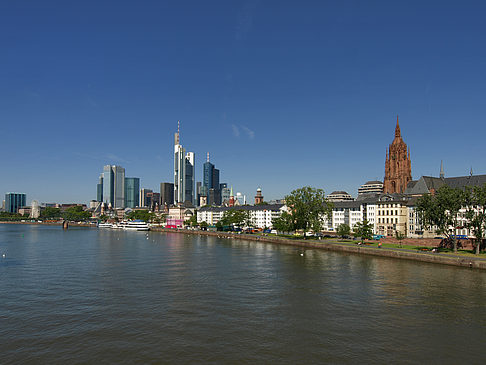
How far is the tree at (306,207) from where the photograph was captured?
14850 centimetres

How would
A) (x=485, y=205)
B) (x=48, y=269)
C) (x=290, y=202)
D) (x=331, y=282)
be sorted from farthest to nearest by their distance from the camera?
(x=290, y=202) → (x=485, y=205) → (x=48, y=269) → (x=331, y=282)

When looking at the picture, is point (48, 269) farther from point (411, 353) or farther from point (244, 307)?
point (411, 353)

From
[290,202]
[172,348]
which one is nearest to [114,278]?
[172,348]

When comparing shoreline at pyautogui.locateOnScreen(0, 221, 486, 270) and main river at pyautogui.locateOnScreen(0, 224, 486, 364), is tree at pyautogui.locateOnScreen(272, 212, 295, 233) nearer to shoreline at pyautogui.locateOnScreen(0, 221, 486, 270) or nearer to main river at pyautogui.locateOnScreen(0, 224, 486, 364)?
shoreline at pyautogui.locateOnScreen(0, 221, 486, 270)

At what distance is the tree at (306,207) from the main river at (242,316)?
7597 cm

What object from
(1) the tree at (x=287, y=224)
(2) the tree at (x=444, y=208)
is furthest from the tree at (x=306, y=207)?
(2) the tree at (x=444, y=208)

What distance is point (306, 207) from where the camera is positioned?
490ft

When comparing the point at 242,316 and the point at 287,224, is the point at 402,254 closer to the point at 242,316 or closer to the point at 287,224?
the point at 242,316

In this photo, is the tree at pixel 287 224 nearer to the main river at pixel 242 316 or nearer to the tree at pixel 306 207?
the tree at pixel 306 207

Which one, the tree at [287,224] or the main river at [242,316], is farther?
the tree at [287,224]

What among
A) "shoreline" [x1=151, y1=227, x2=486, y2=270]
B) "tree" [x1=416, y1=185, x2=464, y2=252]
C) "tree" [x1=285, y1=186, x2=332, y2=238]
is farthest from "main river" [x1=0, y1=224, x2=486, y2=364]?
"tree" [x1=285, y1=186, x2=332, y2=238]

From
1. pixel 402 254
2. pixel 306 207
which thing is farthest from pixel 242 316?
pixel 306 207

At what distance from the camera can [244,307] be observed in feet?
147

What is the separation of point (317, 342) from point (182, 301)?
2037 cm
